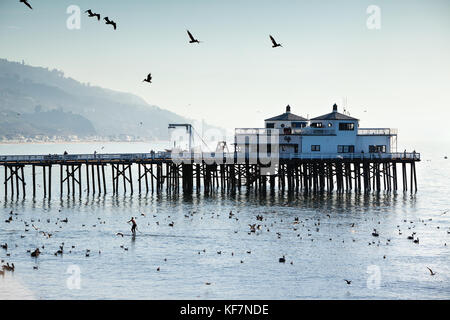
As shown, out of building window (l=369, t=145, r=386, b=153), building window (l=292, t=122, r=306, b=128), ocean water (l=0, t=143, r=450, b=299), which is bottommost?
ocean water (l=0, t=143, r=450, b=299)

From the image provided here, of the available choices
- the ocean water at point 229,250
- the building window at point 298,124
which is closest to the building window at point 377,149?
the building window at point 298,124

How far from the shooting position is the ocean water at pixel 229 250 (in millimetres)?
38344

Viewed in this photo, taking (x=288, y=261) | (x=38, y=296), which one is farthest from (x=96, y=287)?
(x=288, y=261)

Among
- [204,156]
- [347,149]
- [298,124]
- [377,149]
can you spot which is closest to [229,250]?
[204,156]

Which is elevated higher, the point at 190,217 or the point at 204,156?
the point at 204,156

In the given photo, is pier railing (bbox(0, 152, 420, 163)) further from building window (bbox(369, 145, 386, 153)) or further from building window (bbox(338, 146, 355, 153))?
building window (bbox(369, 145, 386, 153))

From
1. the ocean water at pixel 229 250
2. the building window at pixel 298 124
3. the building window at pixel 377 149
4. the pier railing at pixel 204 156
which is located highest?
the building window at pixel 298 124

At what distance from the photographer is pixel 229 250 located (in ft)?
159

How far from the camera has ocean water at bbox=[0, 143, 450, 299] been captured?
38.3 metres

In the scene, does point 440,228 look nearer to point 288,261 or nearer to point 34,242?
point 288,261

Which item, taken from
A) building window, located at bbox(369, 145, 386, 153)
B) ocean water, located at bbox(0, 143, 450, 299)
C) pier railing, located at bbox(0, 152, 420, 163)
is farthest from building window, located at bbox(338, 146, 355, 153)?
ocean water, located at bbox(0, 143, 450, 299)

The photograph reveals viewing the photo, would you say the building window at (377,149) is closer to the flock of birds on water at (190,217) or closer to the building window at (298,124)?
the building window at (298,124)

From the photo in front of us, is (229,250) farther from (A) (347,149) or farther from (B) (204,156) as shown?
(A) (347,149)
